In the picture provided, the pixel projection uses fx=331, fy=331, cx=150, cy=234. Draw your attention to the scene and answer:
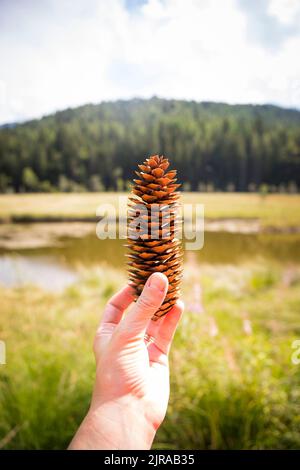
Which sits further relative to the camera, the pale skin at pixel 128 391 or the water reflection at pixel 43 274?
the water reflection at pixel 43 274

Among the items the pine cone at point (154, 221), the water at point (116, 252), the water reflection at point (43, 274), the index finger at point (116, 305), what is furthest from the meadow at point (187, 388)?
the water at point (116, 252)

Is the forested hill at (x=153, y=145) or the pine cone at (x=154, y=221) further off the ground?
the forested hill at (x=153, y=145)

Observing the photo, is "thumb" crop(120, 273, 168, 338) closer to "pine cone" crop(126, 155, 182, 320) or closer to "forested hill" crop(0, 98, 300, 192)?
"pine cone" crop(126, 155, 182, 320)

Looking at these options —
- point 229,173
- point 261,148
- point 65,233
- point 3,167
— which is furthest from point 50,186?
point 261,148

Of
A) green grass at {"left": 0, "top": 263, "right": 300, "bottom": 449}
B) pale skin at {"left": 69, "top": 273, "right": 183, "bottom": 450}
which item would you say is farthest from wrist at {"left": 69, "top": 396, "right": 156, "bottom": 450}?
green grass at {"left": 0, "top": 263, "right": 300, "bottom": 449}

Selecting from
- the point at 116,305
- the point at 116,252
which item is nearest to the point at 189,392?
the point at 116,305

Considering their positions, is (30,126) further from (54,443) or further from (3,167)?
(54,443)

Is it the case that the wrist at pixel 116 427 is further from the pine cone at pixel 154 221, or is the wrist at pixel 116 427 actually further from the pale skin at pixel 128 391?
the pine cone at pixel 154 221
